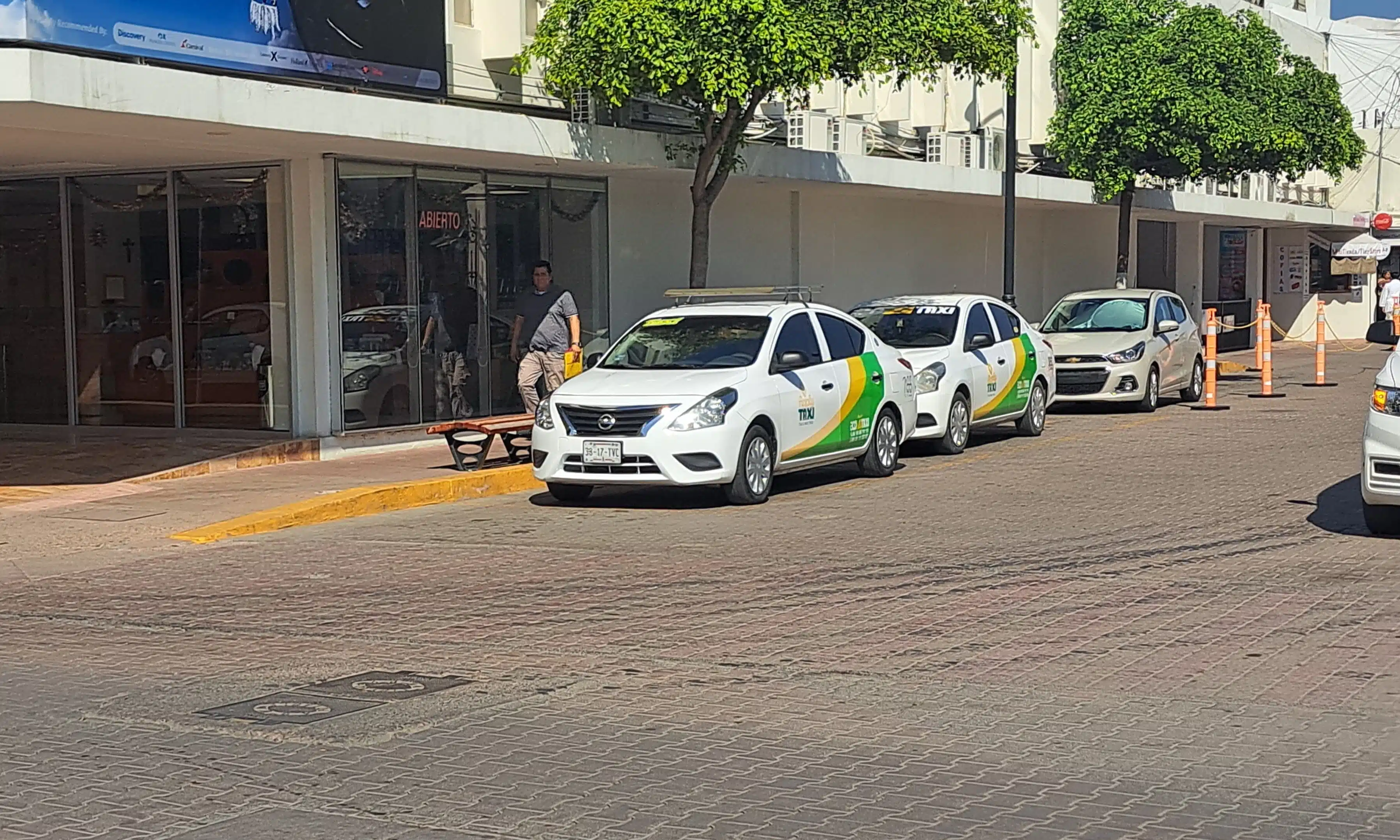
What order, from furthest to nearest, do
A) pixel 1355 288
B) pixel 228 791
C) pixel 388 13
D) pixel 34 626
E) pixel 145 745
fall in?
pixel 1355 288 < pixel 388 13 < pixel 34 626 < pixel 145 745 < pixel 228 791

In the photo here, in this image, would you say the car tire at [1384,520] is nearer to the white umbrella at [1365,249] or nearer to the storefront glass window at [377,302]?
the storefront glass window at [377,302]

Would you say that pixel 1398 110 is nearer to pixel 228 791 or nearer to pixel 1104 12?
pixel 1104 12

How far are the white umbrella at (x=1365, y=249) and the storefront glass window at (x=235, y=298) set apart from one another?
110 feet

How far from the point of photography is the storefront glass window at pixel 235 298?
59.9ft

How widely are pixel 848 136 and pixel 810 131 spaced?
4.05 ft

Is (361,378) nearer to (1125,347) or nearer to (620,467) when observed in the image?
(620,467)

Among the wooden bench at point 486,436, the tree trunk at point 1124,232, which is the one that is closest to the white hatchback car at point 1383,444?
the wooden bench at point 486,436

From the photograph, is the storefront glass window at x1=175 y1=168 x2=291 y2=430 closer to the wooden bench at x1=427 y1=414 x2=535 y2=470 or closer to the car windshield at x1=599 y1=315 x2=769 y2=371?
the wooden bench at x1=427 y1=414 x2=535 y2=470

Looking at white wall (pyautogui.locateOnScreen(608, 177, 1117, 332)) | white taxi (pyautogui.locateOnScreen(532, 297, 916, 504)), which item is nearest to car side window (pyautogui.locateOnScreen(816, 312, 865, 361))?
white taxi (pyautogui.locateOnScreen(532, 297, 916, 504))

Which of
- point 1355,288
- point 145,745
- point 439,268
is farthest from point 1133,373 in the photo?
point 1355,288

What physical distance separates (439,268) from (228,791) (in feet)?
44.5

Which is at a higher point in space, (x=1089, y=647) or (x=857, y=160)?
(x=857, y=160)

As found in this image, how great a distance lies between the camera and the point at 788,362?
1457 centimetres

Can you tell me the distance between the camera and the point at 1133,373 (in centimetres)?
2277
